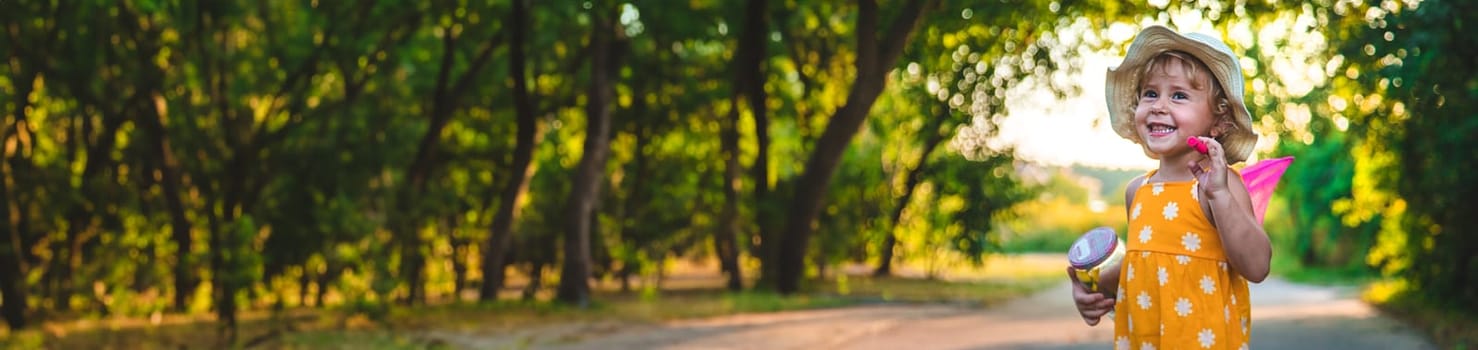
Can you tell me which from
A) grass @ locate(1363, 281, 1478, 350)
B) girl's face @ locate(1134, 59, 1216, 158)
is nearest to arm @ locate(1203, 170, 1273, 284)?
girl's face @ locate(1134, 59, 1216, 158)

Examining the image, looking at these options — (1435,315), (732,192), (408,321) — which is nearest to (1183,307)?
(408,321)

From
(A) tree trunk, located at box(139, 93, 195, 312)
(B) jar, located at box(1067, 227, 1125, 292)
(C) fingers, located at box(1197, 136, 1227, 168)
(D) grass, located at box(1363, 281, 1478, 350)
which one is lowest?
(D) grass, located at box(1363, 281, 1478, 350)

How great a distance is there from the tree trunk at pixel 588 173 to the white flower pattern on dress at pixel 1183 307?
51.8 feet

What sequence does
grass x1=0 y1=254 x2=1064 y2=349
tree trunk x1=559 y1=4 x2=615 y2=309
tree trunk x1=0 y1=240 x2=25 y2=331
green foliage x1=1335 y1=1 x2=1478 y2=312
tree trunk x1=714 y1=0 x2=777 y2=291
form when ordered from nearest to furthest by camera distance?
green foliage x1=1335 y1=1 x2=1478 y2=312 < grass x1=0 y1=254 x2=1064 y2=349 < tree trunk x1=0 y1=240 x2=25 y2=331 < tree trunk x1=559 y1=4 x2=615 y2=309 < tree trunk x1=714 y1=0 x2=777 y2=291

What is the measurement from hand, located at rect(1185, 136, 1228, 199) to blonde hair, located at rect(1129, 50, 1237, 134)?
0.65 feet

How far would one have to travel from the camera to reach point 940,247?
A: 33.5m

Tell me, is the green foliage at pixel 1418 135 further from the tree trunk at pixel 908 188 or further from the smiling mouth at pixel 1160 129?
the smiling mouth at pixel 1160 129

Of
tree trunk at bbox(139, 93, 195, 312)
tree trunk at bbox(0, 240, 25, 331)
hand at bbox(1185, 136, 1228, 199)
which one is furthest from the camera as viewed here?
tree trunk at bbox(139, 93, 195, 312)

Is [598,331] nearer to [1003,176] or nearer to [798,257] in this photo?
[798,257]

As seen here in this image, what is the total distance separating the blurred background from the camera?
1556 centimetres

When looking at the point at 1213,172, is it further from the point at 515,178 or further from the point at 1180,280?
the point at 515,178

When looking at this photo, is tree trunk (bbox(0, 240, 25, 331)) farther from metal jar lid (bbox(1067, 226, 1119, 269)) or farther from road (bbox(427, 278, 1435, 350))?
metal jar lid (bbox(1067, 226, 1119, 269))

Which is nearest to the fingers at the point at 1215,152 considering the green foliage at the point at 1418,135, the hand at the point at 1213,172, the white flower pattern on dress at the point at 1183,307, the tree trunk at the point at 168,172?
the hand at the point at 1213,172

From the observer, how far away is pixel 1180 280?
4.05 metres
